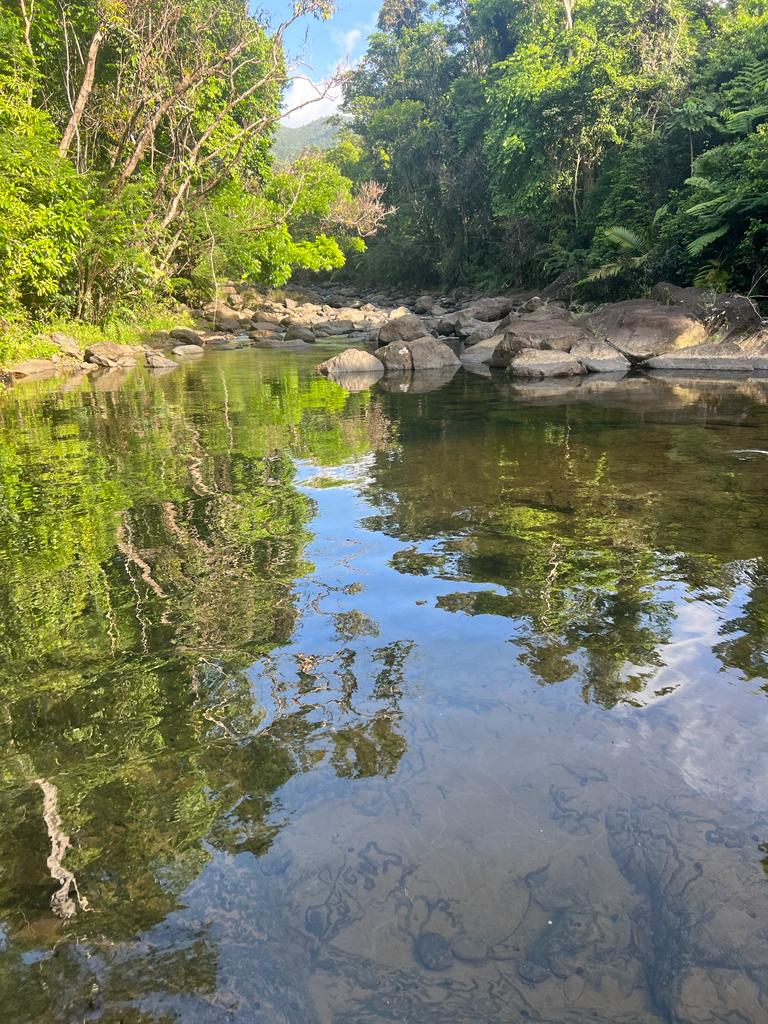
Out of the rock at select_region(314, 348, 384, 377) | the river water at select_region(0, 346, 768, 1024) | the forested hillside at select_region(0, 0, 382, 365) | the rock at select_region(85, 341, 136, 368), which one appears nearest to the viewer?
the river water at select_region(0, 346, 768, 1024)

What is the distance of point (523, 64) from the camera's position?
85.3 ft

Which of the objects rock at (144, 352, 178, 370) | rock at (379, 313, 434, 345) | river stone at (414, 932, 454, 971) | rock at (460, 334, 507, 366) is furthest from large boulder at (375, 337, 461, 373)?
river stone at (414, 932, 454, 971)

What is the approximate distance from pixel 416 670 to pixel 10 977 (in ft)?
5.25

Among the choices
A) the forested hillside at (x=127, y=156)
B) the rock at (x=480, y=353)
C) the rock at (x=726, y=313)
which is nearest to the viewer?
the forested hillside at (x=127, y=156)

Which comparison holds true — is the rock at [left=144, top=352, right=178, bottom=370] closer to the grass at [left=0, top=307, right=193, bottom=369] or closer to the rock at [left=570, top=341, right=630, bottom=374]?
the grass at [left=0, top=307, right=193, bottom=369]

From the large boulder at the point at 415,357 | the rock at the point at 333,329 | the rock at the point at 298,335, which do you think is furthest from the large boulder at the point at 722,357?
the rock at the point at 333,329

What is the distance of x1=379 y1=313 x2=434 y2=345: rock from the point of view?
18.6 meters

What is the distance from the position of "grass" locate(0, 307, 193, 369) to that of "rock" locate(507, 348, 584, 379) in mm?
9744

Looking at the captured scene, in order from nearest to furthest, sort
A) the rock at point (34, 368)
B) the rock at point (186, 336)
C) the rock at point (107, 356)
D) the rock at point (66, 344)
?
the rock at point (34, 368), the rock at point (66, 344), the rock at point (107, 356), the rock at point (186, 336)

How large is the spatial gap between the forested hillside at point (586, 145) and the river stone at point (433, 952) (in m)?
17.7

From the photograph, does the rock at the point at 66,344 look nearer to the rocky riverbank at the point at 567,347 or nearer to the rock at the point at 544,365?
the rocky riverbank at the point at 567,347

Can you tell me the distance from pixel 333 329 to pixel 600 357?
51.8ft

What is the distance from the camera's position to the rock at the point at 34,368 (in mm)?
15016

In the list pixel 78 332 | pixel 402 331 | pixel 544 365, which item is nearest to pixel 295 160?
pixel 402 331
